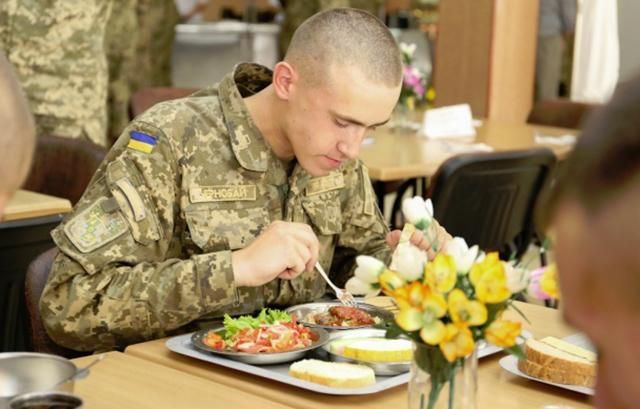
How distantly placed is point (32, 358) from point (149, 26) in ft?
21.1

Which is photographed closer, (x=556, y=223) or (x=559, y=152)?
(x=556, y=223)

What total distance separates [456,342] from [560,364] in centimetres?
50

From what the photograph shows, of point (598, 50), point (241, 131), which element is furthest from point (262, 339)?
point (598, 50)

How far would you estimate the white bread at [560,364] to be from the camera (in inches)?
69.3

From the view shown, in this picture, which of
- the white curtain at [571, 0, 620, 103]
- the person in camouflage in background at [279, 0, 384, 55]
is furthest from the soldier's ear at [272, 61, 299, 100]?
the person in camouflage in background at [279, 0, 384, 55]

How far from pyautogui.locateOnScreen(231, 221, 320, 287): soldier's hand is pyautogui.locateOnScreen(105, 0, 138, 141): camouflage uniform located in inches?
185

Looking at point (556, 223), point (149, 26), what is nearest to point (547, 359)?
point (556, 223)

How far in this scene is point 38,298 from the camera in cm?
211

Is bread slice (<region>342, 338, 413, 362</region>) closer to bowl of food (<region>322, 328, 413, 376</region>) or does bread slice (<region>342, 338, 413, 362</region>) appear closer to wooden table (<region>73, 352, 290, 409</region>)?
bowl of food (<region>322, 328, 413, 376</region>)

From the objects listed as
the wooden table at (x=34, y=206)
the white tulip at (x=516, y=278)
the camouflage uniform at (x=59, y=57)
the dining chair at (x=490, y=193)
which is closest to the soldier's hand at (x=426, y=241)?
the white tulip at (x=516, y=278)

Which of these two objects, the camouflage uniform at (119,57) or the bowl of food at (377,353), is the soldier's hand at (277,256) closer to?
the bowl of food at (377,353)

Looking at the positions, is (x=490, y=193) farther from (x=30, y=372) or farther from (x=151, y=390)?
(x=30, y=372)

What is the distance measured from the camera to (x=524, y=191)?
3.57 metres

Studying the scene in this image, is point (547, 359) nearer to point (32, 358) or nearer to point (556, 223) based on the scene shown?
point (32, 358)
